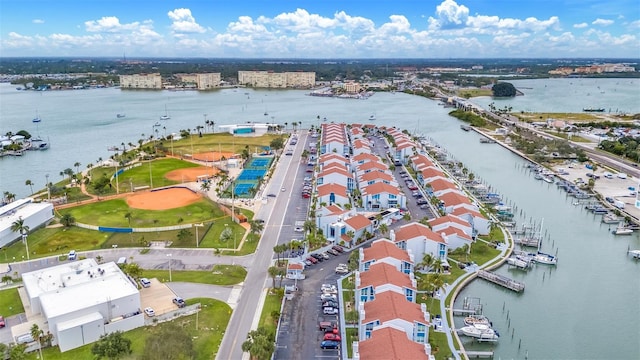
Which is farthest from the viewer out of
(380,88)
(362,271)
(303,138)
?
(380,88)

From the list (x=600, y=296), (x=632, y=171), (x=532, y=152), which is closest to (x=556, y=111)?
(x=532, y=152)

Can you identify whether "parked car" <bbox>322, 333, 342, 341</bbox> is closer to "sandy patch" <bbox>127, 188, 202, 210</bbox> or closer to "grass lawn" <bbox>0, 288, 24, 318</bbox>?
"grass lawn" <bbox>0, 288, 24, 318</bbox>

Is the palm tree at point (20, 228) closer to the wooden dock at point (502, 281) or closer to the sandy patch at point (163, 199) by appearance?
the sandy patch at point (163, 199)

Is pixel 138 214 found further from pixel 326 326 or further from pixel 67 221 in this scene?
pixel 326 326

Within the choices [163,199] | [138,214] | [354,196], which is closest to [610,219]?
[354,196]

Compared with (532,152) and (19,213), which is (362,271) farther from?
(532,152)

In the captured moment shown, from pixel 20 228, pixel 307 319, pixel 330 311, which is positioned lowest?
pixel 307 319
